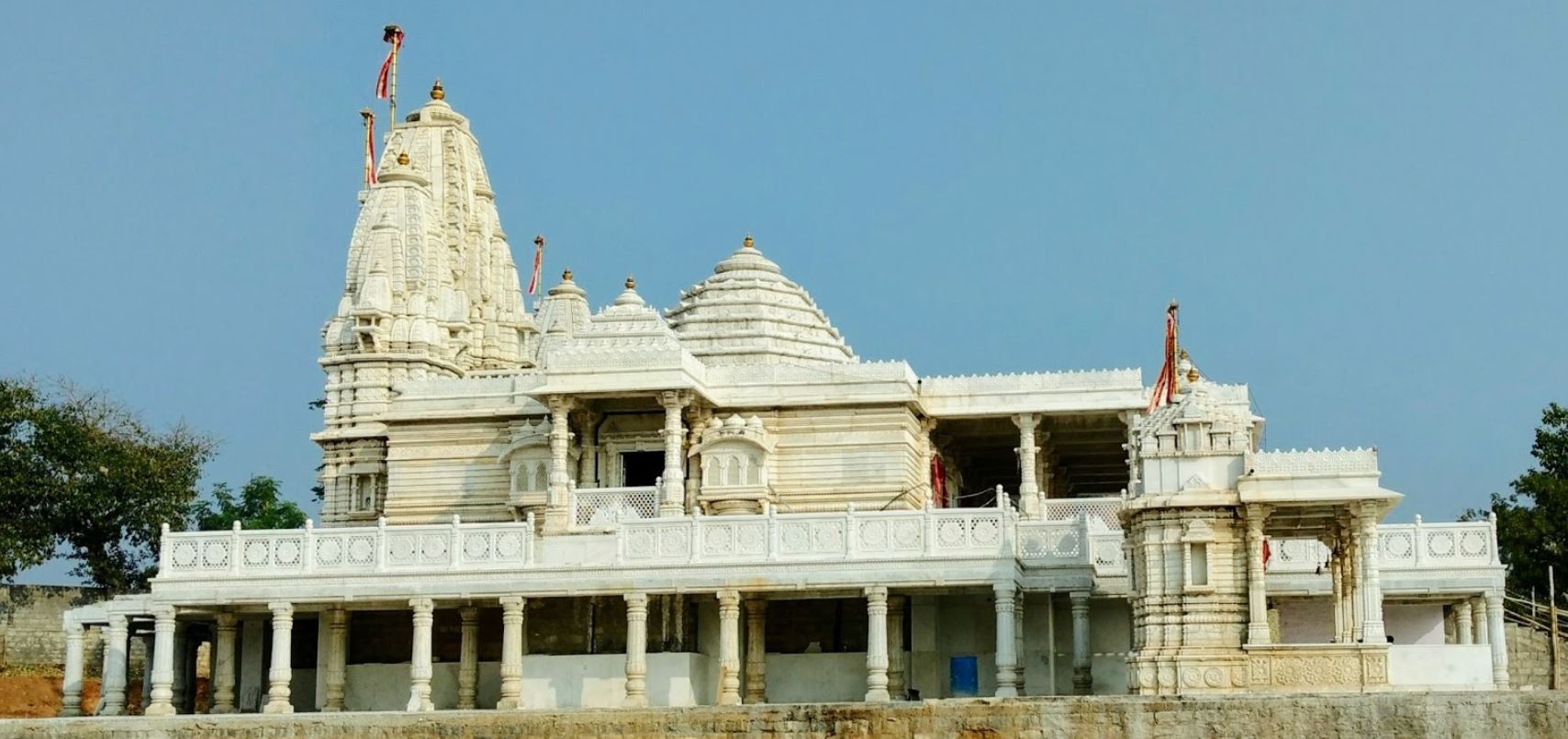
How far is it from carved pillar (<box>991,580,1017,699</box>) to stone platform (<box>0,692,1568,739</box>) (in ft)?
21.9

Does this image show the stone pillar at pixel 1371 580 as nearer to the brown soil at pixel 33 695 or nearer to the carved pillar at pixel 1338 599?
the carved pillar at pixel 1338 599

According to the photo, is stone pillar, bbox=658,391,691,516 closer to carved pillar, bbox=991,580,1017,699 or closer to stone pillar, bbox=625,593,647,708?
stone pillar, bbox=625,593,647,708

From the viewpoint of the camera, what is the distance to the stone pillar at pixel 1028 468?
42.7 meters

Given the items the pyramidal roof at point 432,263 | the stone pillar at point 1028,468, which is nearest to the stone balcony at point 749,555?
the stone pillar at point 1028,468

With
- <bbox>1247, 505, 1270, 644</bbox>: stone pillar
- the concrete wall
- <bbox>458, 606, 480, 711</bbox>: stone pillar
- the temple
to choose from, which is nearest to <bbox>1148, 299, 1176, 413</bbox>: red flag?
the temple

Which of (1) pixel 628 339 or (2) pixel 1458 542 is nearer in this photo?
(2) pixel 1458 542

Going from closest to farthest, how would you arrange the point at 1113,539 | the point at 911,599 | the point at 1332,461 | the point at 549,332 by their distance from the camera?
1. the point at 1332,461
2. the point at 1113,539
3. the point at 911,599
4. the point at 549,332

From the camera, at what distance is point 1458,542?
36750 mm

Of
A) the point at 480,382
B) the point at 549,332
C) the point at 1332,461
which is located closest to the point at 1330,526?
the point at 1332,461

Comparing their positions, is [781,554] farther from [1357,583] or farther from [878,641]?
[1357,583]

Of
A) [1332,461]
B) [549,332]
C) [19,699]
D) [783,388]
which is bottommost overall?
[19,699]

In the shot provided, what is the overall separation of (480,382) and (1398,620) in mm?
19569

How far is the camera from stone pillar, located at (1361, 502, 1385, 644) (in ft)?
103

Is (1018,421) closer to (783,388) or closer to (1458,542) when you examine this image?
(783,388)
